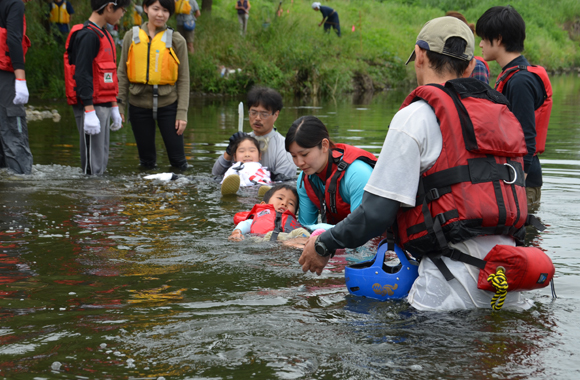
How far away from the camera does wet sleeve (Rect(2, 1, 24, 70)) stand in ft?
22.7

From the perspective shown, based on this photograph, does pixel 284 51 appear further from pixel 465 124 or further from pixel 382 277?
pixel 465 124

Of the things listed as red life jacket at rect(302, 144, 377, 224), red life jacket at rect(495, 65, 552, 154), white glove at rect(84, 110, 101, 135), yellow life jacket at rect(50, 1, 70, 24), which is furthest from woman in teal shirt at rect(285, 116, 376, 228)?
yellow life jacket at rect(50, 1, 70, 24)

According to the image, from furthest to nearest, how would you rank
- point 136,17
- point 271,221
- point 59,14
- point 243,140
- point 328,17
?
1. point 328,17
2. point 59,14
3. point 136,17
4. point 243,140
5. point 271,221

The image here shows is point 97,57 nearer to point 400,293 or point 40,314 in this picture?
point 40,314

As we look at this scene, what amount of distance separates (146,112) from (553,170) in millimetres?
5875

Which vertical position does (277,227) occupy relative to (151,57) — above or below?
below

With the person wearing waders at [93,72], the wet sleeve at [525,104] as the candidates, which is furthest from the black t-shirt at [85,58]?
the wet sleeve at [525,104]

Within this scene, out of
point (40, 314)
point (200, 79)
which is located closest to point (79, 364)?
point (40, 314)

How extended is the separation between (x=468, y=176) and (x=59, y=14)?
60.4 feet

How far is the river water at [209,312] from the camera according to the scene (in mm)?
2863

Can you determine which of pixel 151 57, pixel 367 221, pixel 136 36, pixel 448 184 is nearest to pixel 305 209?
pixel 367 221

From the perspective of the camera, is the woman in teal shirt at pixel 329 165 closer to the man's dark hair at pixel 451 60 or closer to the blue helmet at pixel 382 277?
the blue helmet at pixel 382 277

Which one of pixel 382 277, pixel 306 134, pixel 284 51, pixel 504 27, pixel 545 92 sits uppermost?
pixel 284 51

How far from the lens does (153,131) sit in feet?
29.0
